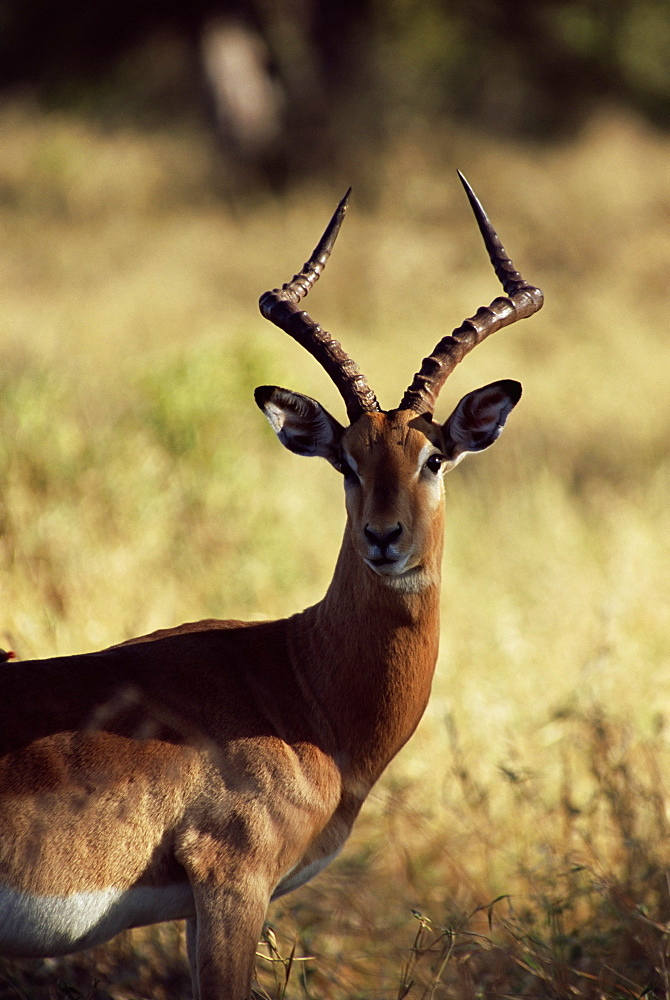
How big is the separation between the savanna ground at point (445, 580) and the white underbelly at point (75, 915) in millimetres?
408

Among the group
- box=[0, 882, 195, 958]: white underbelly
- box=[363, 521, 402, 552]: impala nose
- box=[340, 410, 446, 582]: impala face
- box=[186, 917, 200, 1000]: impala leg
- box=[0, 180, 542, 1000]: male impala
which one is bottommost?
box=[186, 917, 200, 1000]: impala leg

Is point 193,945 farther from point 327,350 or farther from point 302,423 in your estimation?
point 327,350

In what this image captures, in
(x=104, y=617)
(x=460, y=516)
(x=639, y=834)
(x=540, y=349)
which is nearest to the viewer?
(x=639, y=834)

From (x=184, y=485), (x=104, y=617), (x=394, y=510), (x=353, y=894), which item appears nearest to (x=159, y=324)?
(x=184, y=485)

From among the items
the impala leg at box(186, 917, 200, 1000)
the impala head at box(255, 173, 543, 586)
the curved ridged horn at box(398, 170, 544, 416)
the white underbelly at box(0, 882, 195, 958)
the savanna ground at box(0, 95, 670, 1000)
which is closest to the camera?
the white underbelly at box(0, 882, 195, 958)

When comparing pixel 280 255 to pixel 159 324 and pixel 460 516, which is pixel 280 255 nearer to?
pixel 159 324

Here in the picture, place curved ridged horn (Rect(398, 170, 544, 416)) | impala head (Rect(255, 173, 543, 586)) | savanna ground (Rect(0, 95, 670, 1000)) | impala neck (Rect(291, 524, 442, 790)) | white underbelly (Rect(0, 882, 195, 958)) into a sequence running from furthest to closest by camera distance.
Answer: savanna ground (Rect(0, 95, 670, 1000)) < curved ridged horn (Rect(398, 170, 544, 416)) < impala neck (Rect(291, 524, 442, 790)) < impala head (Rect(255, 173, 543, 586)) < white underbelly (Rect(0, 882, 195, 958))

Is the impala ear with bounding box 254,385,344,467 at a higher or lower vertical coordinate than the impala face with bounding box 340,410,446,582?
higher

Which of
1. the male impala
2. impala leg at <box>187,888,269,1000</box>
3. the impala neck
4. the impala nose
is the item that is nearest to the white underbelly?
the male impala

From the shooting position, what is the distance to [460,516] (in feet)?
33.2

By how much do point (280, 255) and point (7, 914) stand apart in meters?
17.8

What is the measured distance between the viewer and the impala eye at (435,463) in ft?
13.0

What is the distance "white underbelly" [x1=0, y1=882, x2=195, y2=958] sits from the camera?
3414mm

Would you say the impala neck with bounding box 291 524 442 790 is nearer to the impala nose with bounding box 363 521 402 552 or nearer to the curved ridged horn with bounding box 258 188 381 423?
the impala nose with bounding box 363 521 402 552
